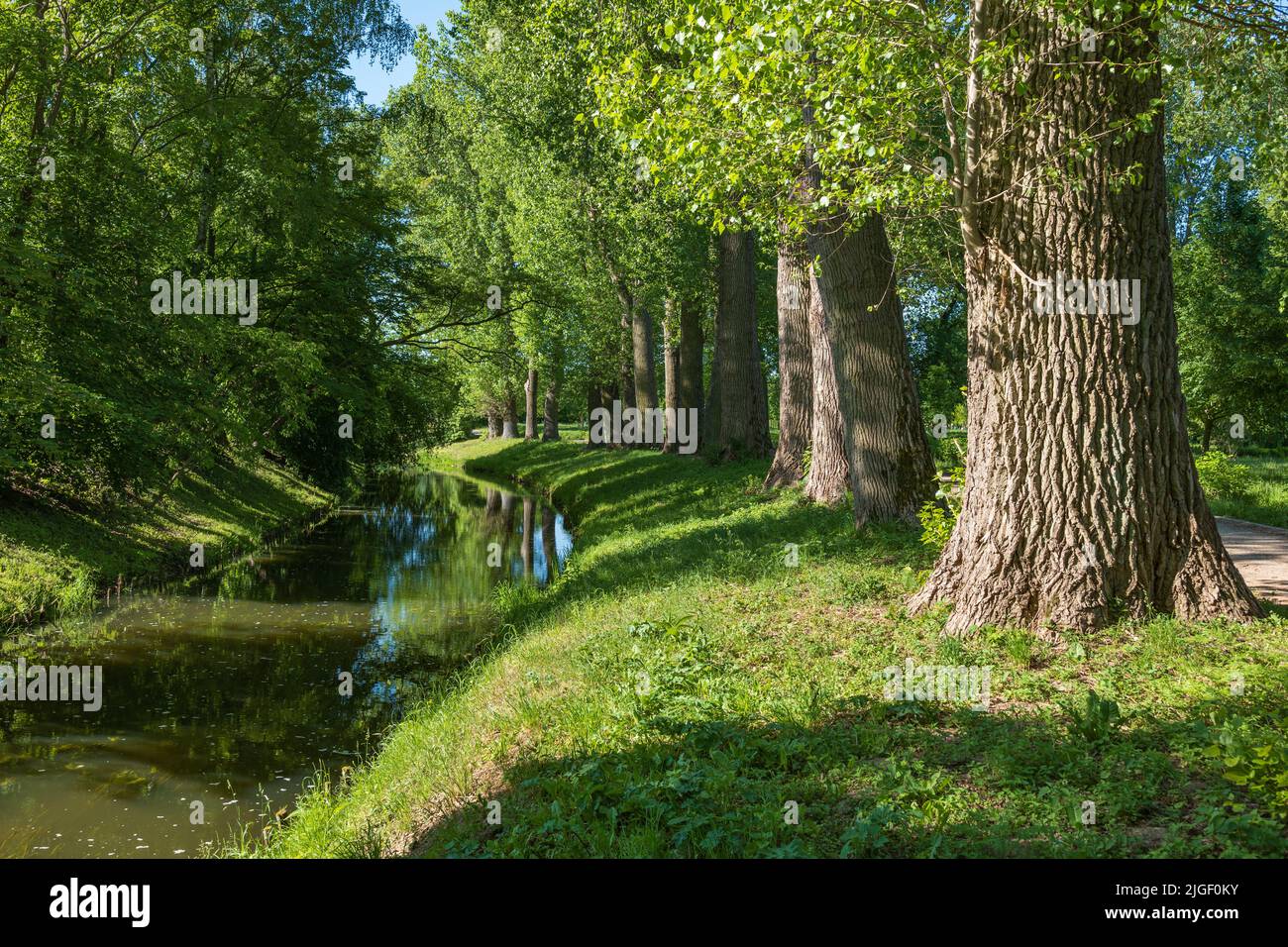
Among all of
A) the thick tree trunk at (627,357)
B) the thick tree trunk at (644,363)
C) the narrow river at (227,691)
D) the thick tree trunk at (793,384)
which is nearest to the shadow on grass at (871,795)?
the narrow river at (227,691)

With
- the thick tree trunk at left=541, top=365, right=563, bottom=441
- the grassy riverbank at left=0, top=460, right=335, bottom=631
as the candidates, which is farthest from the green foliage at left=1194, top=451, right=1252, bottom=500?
the thick tree trunk at left=541, top=365, right=563, bottom=441

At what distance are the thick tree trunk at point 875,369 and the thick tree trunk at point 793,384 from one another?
20.6 ft

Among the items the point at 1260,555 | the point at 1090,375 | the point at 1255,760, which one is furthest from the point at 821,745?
the point at 1260,555

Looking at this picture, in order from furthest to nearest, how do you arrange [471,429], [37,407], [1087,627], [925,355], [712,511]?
[471,429] < [925,355] < [712,511] < [37,407] < [1087,627]

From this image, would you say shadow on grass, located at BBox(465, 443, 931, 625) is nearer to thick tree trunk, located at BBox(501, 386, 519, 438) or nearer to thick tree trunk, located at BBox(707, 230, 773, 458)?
thick tree trunk, located at BBox(707, 230, 773, 458)

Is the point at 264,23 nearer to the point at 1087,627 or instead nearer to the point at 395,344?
the point at 395,344

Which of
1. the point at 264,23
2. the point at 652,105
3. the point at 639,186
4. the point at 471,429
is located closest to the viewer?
the point at 652,105

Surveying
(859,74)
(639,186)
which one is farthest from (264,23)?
(859,74)

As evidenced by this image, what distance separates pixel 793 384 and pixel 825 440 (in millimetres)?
3573

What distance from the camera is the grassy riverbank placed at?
44.0ft

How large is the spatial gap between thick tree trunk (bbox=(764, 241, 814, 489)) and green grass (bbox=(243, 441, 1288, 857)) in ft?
27.4

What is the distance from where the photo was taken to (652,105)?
32.9 ft

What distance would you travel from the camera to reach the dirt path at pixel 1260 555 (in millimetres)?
9094

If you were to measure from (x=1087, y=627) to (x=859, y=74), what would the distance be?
190 inches
